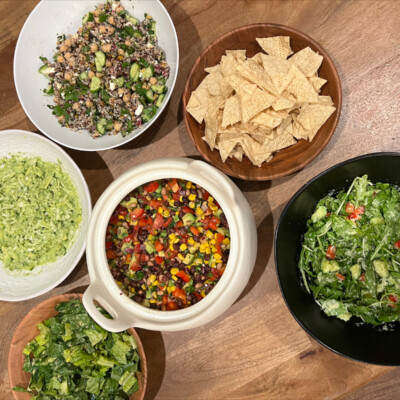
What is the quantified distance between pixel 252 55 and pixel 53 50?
2.63 feet

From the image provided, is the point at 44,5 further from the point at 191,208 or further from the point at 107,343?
the point at 107,343

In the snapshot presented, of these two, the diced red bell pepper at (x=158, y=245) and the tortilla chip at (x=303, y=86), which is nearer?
the tortilla chip at (x=303, y=86)

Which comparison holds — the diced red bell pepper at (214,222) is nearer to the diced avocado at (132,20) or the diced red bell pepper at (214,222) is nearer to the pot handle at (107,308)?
the pot handle at (107,308)

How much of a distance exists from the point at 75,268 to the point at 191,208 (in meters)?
0.59

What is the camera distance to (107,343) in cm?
202

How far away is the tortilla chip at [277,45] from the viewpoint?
1.87 m

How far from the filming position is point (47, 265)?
2072 millimetres

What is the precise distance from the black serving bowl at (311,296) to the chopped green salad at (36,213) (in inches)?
31.8

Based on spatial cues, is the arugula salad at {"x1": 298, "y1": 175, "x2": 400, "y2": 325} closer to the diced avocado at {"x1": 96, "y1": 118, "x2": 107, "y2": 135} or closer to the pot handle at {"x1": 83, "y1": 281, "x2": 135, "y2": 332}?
the pot handle at {"x1": 83, "y1": 281, "x2": 135, "y2": 332}

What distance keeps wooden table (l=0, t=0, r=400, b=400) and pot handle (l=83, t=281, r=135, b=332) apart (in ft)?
1.17

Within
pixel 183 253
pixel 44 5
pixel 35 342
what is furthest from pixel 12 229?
pixel 44 5

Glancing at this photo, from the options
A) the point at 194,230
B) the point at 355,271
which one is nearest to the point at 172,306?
the point at 194,230

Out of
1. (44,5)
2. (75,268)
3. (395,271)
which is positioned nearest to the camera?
(395,271)

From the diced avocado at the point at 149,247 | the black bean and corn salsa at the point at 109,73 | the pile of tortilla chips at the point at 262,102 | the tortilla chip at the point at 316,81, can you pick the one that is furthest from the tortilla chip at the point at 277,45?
the diced avocado at the point at 149,247
